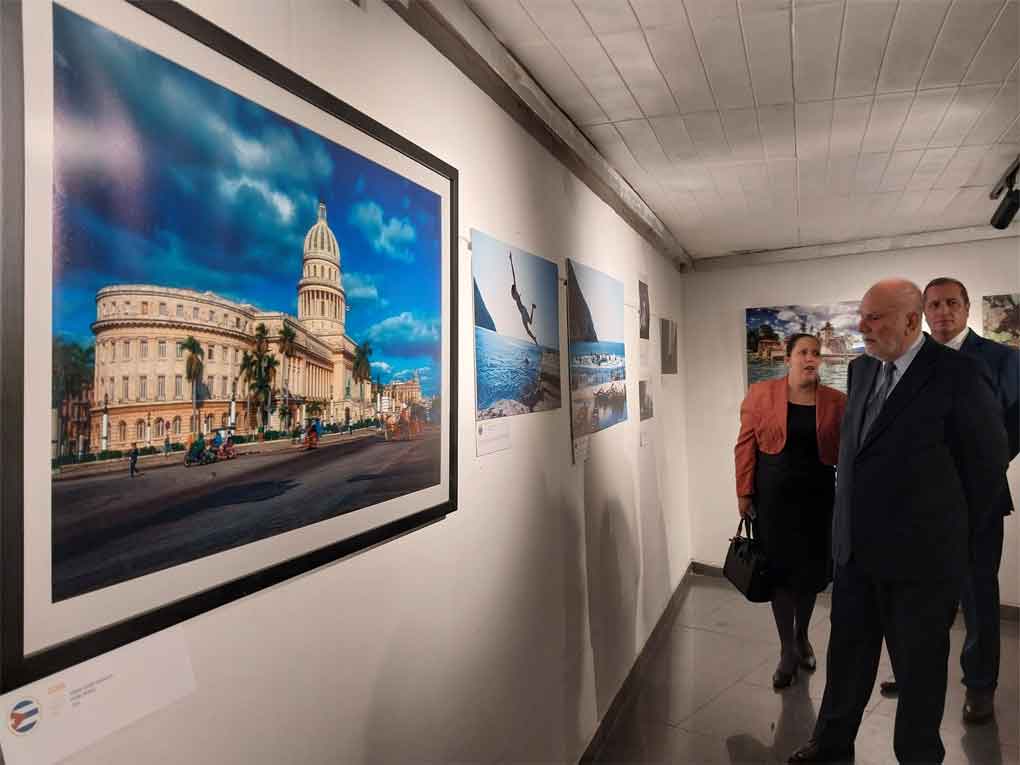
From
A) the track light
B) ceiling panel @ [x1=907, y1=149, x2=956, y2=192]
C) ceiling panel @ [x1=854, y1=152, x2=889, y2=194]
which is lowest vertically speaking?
the track light

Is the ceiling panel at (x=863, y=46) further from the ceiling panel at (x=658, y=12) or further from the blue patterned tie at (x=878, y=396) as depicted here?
the blue patterned tie at (x=878, y=396)

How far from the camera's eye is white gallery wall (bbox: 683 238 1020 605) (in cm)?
531

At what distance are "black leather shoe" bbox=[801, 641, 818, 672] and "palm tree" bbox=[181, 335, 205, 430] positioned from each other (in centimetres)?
376

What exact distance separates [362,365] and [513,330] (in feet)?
2.81

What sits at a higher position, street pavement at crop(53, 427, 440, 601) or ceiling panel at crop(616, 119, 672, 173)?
ceiling panel at crop(616, 119, 672, 173)

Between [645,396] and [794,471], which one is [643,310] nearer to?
[645,396]

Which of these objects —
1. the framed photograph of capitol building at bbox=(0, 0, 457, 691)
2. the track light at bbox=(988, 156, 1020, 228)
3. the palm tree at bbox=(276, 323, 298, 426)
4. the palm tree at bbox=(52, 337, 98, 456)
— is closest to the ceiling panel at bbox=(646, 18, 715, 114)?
the framed photograph of capitol building at bbox=(0, 0, 457, 691)

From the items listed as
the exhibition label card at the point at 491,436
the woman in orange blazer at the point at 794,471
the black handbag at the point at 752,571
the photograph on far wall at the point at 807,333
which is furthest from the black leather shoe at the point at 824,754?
the photograph on far wall at the point at 807,333

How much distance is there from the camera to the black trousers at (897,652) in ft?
7.53

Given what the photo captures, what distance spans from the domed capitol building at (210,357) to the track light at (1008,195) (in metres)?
3.69

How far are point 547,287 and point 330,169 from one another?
131cm

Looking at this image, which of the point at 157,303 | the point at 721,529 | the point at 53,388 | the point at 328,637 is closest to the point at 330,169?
the point at 157,303

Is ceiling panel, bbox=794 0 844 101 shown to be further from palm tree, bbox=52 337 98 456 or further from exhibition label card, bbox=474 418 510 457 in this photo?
palm tree, bbox=52 337 98 456

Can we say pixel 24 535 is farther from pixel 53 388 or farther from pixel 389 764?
pixel 389 764
